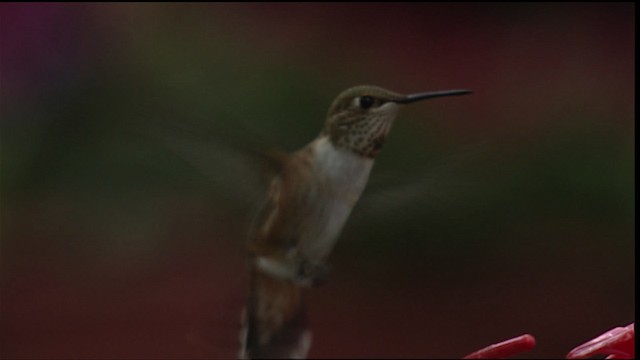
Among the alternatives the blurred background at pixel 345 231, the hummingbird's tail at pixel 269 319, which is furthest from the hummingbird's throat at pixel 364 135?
the blurred background at pixel 345 231

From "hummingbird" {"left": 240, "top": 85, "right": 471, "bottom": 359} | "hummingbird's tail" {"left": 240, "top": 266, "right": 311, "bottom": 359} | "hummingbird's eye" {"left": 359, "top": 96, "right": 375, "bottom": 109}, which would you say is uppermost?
"hummingbird's eye" {"left": 359, "top": 96, "right": 375, "bottom": 109}

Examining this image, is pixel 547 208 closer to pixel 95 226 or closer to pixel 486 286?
pixel 486 286

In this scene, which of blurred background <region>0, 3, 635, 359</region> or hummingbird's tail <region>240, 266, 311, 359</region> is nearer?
hummingbird's tail <region>240, 266, 311, 359</region>

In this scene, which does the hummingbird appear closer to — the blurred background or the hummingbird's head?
the hummingbird's head

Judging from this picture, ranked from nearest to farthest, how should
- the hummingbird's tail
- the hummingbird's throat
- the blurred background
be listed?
the hummingbird's throat, the hummingbird's tail, the blurred background

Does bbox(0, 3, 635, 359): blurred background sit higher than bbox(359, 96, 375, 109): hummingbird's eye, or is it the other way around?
bbox(359, 96, 375, 109): hummingbird's eye

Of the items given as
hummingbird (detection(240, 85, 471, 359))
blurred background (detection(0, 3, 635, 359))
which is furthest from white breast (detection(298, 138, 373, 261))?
blurred background (detection(0, 3, 635, 359))

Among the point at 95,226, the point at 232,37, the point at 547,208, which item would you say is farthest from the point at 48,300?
the point at 547,208
